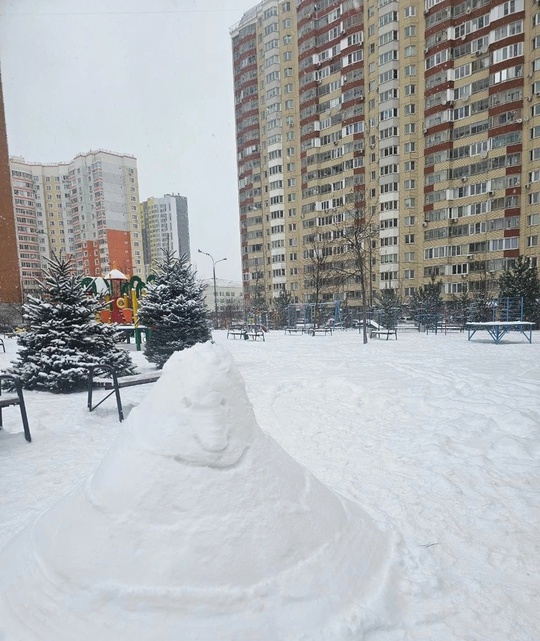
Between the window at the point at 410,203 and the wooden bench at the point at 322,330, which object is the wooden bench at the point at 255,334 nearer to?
the wooden bench at the point at 322,330

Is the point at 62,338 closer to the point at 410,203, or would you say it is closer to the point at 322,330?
the point at 322,330

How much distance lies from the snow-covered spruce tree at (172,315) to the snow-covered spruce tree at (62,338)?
5.84 feet

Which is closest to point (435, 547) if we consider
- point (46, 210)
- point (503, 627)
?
point (503, 627)

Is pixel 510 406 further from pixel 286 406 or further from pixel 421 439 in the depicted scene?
pixel 286 406

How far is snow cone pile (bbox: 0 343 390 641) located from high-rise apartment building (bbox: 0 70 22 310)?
40787mm

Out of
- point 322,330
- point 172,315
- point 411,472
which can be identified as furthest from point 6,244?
point 411,472

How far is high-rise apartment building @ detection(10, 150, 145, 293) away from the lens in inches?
2756

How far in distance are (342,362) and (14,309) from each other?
1449 inches

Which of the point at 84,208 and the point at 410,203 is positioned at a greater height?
the point at 84,208

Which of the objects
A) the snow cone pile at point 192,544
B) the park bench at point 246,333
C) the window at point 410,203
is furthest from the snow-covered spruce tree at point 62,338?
the window at point 410,203

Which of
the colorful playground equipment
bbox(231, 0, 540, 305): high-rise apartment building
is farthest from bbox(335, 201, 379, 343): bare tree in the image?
the colorful playground equipment

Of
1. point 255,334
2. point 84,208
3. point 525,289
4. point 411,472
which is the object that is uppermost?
point 84,208

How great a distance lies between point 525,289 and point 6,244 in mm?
46173

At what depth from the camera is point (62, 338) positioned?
8.11 m
